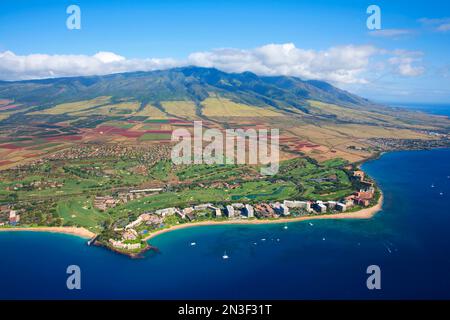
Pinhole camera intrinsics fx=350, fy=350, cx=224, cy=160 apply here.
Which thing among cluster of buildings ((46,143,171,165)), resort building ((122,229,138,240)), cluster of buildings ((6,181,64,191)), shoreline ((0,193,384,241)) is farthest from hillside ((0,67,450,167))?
resort building ((122,229,138,240))

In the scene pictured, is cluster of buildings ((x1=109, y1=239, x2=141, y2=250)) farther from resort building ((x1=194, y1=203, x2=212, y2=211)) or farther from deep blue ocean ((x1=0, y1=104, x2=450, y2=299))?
resort building ((x1=194, y1=203, x2=212, y2=211))

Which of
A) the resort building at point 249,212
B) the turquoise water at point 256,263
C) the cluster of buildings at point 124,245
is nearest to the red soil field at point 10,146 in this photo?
the turquoise water at point 256,263

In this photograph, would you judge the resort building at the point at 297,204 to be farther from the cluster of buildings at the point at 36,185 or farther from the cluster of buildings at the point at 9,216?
the cluster of buildings at the point at 36,185

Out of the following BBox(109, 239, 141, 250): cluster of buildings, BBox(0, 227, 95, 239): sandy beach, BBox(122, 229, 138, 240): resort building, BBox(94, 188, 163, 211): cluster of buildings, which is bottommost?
BBox(109, 239, 141, 250): cluster of buildings

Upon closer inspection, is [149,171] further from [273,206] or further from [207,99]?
[207,99]

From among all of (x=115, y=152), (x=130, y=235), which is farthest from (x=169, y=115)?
(x=130, y=235)

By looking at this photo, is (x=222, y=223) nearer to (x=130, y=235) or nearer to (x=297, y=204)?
(x=130, y=235)
